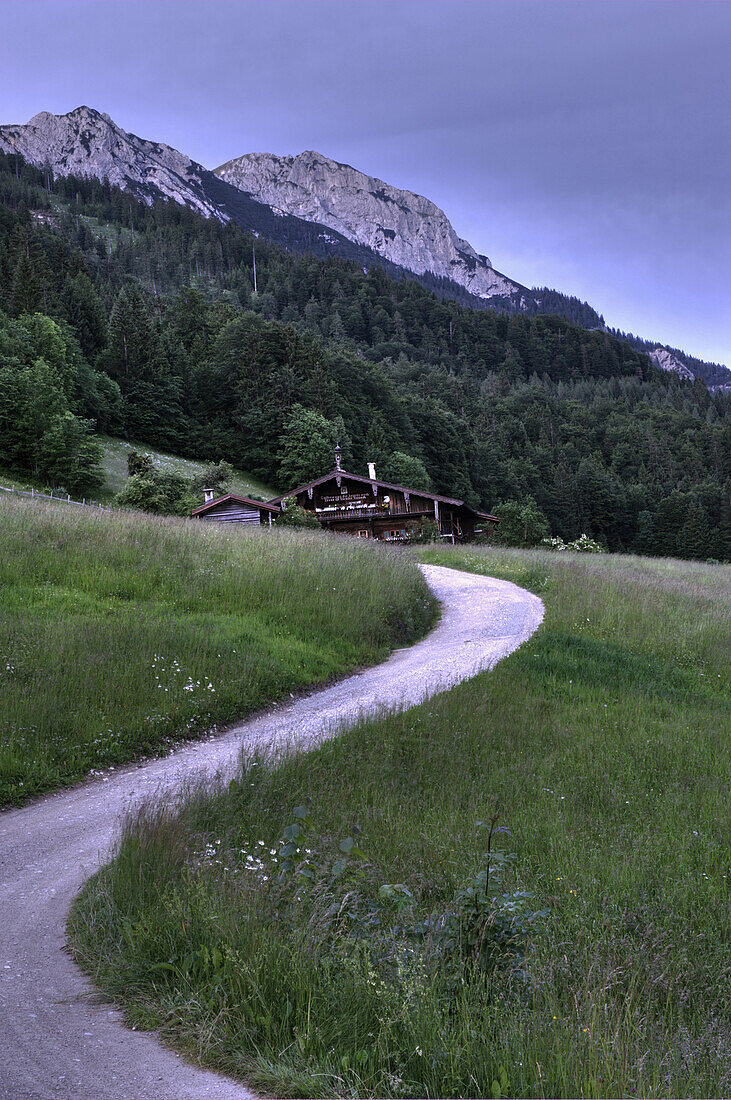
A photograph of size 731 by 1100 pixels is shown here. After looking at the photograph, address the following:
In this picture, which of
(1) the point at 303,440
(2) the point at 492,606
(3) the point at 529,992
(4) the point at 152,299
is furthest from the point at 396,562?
(4) the point at 152,299

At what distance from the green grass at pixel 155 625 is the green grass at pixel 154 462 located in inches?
1986

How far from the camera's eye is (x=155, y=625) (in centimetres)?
1180

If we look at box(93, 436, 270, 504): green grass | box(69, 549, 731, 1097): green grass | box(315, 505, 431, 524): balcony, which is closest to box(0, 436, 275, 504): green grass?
box(93, 436, 270, 504): green grass

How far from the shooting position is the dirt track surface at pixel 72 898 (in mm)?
3285

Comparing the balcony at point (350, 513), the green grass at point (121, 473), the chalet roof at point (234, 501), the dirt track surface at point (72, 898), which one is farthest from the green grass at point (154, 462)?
the dirt track surface at point (72, 898)

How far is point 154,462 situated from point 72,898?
7162 cm

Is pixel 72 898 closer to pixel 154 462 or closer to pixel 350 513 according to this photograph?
pixel 350 513

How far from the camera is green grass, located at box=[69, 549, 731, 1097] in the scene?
330 cm

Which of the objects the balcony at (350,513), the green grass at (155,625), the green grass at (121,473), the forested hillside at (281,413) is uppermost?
the forested hillside at (281,413)

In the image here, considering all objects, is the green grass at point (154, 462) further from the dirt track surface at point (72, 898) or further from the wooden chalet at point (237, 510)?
the dirt track surface at point (72, 898)

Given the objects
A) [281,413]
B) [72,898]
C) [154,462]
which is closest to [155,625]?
[72,898]

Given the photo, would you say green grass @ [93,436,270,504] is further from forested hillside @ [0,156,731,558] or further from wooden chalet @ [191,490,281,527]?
wooden chalet @ [191,490,281,527]

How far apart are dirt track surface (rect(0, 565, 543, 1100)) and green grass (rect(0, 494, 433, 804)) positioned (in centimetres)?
53

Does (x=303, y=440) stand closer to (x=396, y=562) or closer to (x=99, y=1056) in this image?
(x=396, y=562)
